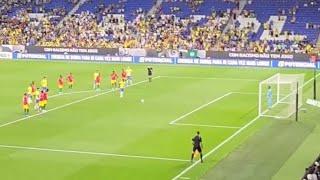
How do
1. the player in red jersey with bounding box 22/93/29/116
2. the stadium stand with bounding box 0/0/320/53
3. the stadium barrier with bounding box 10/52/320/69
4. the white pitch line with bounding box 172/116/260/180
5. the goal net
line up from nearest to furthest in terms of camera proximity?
the white pitch line with bounding box 172/116/260/180, the player in red jersey with bounding box 22/93/29/116, the goal net, the stadium barrier with bounding box 10/52/320/69, the stadium stand with bounding box 0/0/320/53

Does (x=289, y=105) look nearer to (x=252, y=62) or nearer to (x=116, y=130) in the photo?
(x=116, y=130)

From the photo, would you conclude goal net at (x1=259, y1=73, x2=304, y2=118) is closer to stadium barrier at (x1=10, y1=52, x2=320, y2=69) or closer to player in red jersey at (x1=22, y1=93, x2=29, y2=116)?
player in red jersey at (x1=22, y1=93, x2=29, y2=116)

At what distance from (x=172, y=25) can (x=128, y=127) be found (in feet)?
124

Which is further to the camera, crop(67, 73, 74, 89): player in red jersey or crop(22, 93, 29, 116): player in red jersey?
crop(67, 73, 74, 89): player in red jersey

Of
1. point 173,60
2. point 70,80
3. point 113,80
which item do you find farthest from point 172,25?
point 70,80

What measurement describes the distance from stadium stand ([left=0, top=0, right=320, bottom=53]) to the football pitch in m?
12.8

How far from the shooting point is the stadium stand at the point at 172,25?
62281mm

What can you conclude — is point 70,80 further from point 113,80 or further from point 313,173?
point 313,173

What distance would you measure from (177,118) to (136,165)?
941 cm

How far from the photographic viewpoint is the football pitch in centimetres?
2309

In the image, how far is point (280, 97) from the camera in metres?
37.2

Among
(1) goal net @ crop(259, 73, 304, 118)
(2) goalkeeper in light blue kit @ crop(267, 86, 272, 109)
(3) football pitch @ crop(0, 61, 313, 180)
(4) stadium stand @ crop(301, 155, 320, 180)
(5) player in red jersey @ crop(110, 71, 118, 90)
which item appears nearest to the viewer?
(4) stadium stand @ crop(301, 155, 320, 180)

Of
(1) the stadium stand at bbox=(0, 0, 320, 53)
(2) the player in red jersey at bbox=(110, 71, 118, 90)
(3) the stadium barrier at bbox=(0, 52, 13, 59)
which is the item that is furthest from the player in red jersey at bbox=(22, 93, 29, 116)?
(3) the stadium barrier at bbox=(0, 52, 13, 59)

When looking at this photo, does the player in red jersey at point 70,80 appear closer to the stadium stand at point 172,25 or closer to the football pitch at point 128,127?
the football pitch at point 128,127
